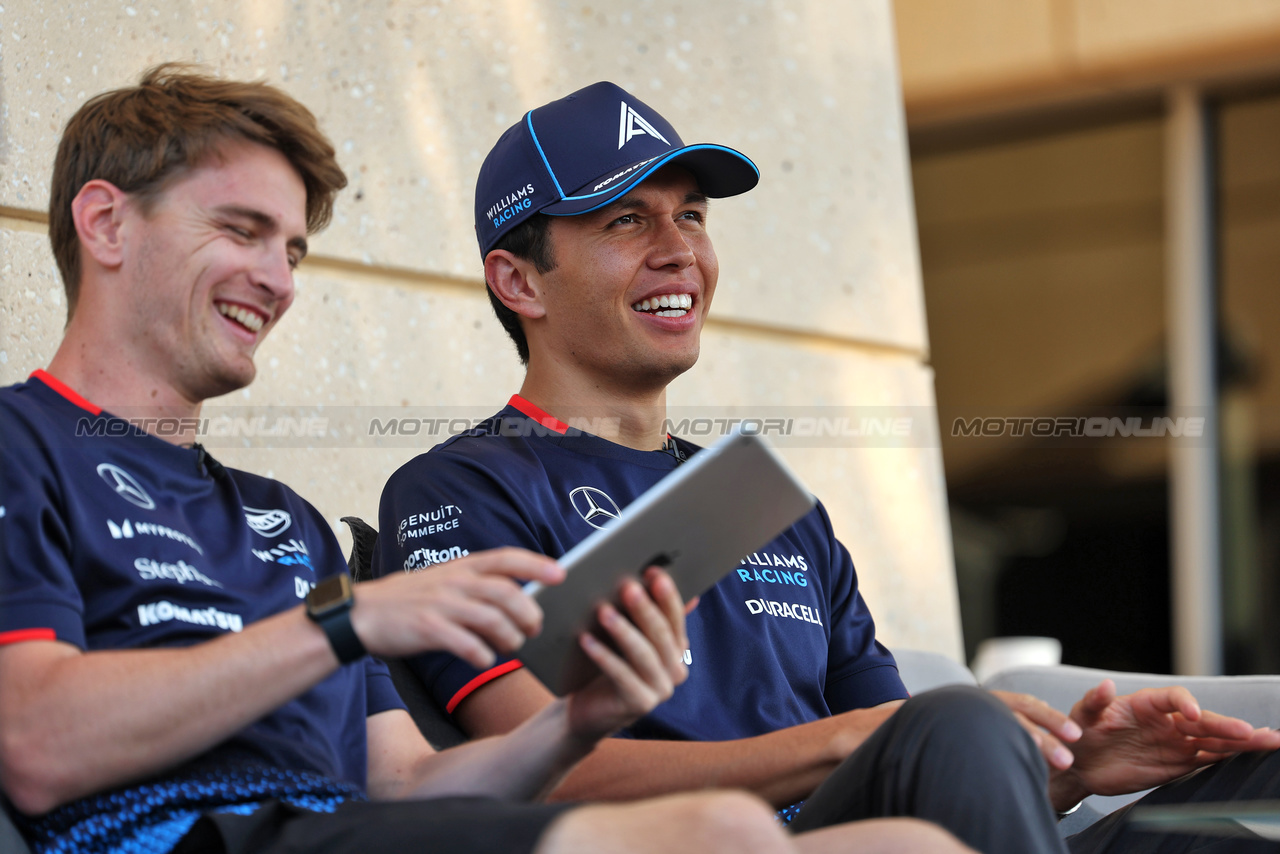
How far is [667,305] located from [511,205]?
31cm

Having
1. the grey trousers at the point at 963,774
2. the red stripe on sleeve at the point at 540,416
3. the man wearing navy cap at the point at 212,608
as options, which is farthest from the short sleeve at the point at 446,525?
the grey trousers at the point at 963,774

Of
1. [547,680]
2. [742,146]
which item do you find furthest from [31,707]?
[742,146]

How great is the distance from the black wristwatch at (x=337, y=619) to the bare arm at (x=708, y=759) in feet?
1.33

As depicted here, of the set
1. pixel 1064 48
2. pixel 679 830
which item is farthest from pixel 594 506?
pixel 1064 48

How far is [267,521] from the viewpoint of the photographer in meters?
1.58

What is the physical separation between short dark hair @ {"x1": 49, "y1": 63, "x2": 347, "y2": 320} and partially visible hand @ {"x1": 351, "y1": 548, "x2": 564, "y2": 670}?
676 millimetres

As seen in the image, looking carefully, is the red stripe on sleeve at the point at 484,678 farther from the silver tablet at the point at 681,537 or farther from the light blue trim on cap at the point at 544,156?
the light blue trim on cap at the point at 544,156

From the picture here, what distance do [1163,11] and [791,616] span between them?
4.35 metres

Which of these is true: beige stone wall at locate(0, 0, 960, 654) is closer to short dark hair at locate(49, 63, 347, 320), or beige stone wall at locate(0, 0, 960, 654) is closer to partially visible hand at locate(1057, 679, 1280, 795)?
short dark hair at locate(49, 63, 347, 320)

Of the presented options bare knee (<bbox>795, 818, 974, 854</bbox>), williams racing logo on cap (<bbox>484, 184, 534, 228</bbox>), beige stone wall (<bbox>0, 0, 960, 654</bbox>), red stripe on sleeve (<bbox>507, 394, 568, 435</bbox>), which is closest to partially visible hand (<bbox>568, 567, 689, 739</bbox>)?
bare knee (<bbox>795, 818, 974, 854</bbox>)

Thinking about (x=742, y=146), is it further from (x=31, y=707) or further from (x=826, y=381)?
(x=31, y=707)

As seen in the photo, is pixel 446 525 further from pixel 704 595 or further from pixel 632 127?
pixel 632 127

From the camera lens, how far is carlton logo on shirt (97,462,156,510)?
138 centimetres

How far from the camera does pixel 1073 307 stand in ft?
21.8
